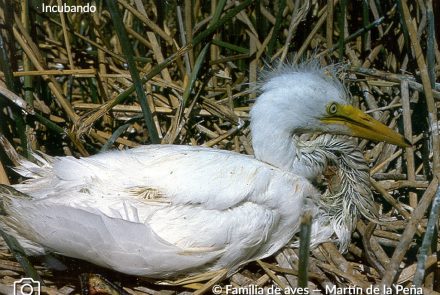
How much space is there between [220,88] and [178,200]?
0.89 m

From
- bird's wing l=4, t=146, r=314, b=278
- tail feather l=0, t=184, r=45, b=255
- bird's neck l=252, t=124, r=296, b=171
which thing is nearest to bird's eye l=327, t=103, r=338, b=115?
bird's neck l=252, t=124, r=296, b=171

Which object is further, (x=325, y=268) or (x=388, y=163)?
(x=388, y=163)

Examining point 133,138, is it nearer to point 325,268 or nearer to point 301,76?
point 301,76

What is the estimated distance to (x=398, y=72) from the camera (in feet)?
9.11

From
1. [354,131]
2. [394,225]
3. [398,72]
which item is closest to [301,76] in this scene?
[354,131]

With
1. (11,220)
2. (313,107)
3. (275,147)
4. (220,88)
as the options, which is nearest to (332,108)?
(313,107)

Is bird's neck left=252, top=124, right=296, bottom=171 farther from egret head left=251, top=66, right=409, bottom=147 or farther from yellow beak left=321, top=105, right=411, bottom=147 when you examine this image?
yellow beak left=321, top=105, right=411, bottom=147

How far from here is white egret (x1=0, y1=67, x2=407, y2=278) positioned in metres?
1.91

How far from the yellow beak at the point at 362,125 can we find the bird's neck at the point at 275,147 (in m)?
0.13

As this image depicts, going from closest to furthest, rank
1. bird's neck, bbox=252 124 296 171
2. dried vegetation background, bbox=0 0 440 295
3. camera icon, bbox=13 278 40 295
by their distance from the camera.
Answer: camera icon, bbox=13 278 40 295
dried vegetation background, bbox=0 0 440 295
bird's neck, bbox=252 124 296 171

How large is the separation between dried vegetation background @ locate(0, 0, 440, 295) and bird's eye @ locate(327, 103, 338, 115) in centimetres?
26

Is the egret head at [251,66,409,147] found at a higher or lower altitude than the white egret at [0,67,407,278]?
higher

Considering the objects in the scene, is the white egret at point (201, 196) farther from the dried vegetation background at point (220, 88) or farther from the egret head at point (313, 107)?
the dried vegetation background at point (220, 88)

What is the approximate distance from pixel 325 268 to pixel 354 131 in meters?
0.46
